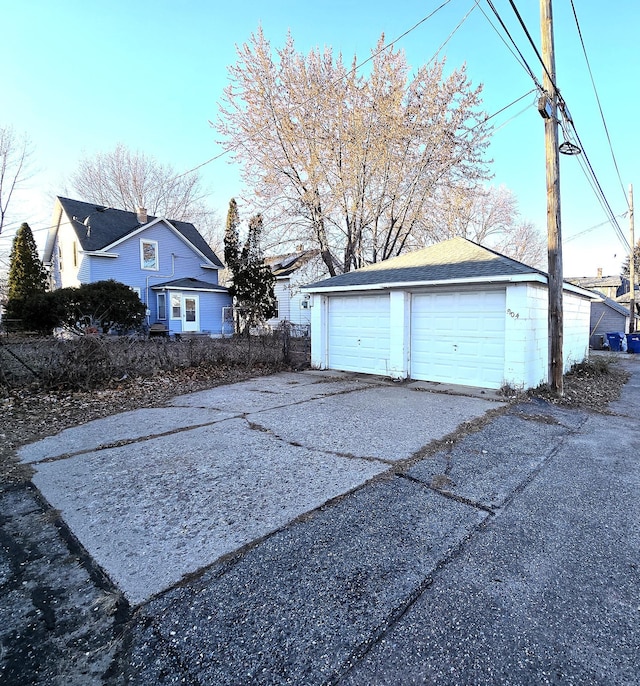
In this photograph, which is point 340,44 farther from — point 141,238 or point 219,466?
point 219,466

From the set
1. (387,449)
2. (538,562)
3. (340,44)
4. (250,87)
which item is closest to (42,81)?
(250,87)

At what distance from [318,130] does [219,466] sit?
551 inches

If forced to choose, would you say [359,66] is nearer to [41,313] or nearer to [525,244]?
[41,313]

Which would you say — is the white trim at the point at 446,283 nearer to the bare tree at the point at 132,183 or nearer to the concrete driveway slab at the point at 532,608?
the concrete driveway slab at the point at 532,608

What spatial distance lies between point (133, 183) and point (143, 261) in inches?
Result: 474

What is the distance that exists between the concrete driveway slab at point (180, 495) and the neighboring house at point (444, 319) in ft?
16.1

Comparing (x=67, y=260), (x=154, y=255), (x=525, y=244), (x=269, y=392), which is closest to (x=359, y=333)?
(x=269, y=392)

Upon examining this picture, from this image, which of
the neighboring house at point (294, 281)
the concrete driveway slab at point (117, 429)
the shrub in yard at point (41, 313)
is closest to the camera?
the concrete driveway slab at point (117, 429)

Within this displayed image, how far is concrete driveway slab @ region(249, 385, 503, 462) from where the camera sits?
4.58 metres

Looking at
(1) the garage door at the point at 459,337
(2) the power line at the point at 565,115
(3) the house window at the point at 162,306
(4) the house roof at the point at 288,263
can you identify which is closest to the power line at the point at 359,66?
(2) the power line at the point at 565,115

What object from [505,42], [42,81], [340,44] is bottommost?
[505,42]

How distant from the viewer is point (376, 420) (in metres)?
5.64

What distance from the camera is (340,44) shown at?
14070mm

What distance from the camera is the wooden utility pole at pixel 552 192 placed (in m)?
6.89
